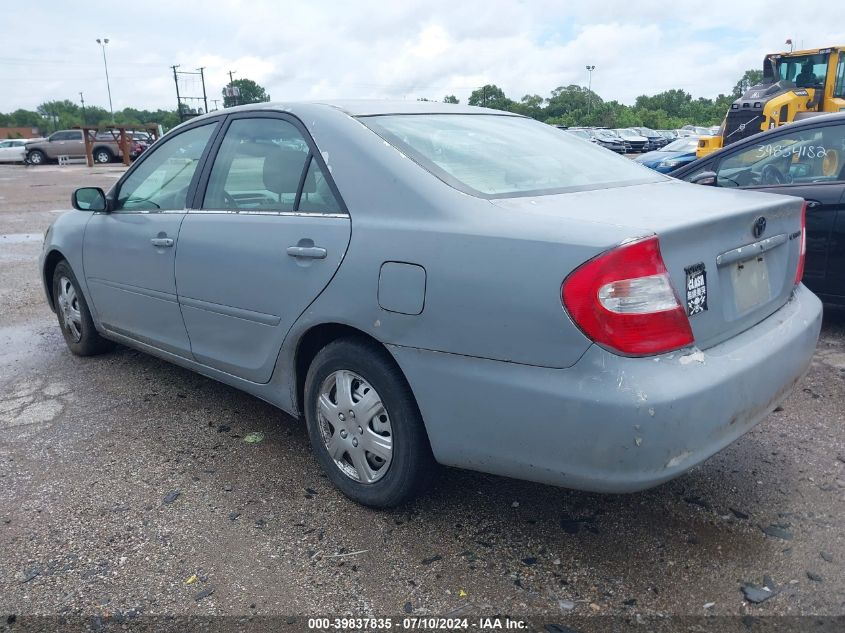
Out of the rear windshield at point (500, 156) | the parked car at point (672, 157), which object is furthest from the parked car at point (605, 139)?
the rear windshield at point (500, 156)

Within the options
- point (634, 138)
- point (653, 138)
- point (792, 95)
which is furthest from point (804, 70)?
point (653, 138)

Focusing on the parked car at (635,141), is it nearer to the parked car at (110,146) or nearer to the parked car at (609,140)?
the parked car at (609,140)

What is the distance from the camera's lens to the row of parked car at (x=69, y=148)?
3662cm

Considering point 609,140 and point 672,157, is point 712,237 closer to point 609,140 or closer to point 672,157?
point 672,157

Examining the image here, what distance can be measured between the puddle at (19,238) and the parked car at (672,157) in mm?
11928

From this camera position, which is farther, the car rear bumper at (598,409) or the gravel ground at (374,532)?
the gravel ground at (374,532)

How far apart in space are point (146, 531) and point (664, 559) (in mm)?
1908

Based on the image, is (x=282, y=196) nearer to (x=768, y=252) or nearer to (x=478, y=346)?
(x=478, y=346)

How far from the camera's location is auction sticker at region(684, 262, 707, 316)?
228 centimetres

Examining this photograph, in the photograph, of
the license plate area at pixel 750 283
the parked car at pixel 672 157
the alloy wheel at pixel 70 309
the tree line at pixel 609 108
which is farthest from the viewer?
the tree line at pixel 609 108

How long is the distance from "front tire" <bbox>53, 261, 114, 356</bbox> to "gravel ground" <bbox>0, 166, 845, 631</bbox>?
0.95 m

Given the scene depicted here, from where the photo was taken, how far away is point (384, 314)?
2.54 metres

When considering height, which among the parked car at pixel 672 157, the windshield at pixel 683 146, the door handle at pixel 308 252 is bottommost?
the parked car at pixel 672 157

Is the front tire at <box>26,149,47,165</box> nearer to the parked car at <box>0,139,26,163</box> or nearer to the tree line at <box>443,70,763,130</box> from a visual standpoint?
the parked car at <box>0,139,26,163</box>
